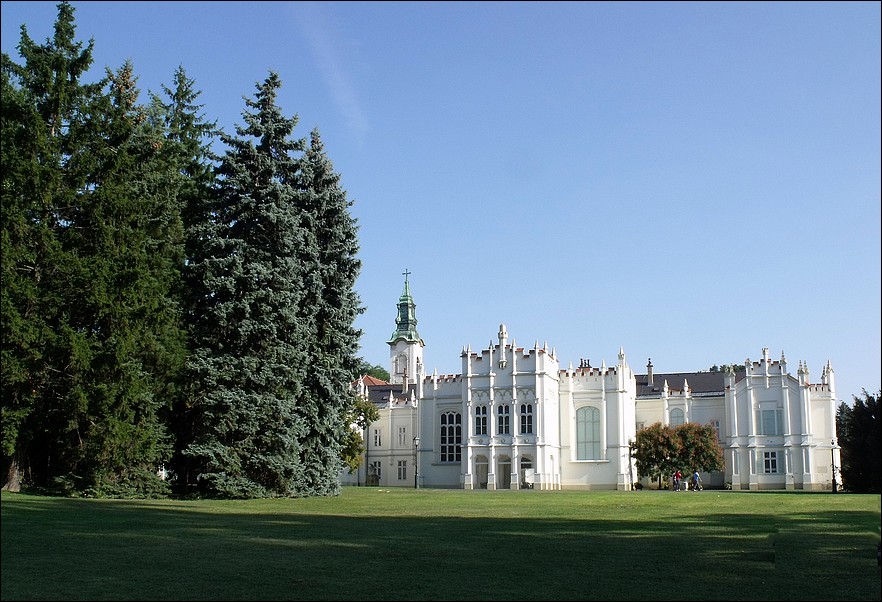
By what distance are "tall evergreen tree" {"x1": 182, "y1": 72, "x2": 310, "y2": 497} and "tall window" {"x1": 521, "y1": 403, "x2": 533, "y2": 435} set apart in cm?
3392

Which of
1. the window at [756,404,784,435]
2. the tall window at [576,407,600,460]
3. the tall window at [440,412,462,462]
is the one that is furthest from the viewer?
the tall window at [440,412,462,462]

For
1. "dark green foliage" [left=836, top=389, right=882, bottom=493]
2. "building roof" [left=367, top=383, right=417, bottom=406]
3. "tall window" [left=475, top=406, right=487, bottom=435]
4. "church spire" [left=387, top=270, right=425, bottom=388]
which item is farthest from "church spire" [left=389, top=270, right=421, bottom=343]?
"dark green foliage" [left=836, top=389, right=882, bottom=493]

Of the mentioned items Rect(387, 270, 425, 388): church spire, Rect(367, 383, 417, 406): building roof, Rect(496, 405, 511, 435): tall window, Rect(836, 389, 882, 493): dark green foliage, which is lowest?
Rect(836, 389, 882, 493): dark green foliage

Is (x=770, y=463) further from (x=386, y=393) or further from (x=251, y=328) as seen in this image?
(x=251, y=328)

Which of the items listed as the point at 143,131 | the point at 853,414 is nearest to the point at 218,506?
the point at 143,131

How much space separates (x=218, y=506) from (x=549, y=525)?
10.6 metres

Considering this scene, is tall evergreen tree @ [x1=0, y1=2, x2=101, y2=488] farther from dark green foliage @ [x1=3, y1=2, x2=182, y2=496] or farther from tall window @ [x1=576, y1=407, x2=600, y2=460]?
tall window @ [x1=576, y1=407, x2=600, y2=460]

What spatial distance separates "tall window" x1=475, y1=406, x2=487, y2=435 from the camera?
6700cm

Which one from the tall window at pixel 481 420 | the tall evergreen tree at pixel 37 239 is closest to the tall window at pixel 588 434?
the tall window at pixel 481 420

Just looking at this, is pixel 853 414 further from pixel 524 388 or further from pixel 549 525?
pixel 524 388

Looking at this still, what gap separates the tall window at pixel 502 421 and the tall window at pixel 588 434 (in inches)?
265

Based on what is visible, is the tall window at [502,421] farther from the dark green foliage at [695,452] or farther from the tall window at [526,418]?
the dark green foliage at [695,452]

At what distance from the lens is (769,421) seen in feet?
228

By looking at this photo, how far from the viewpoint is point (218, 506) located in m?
25.2
